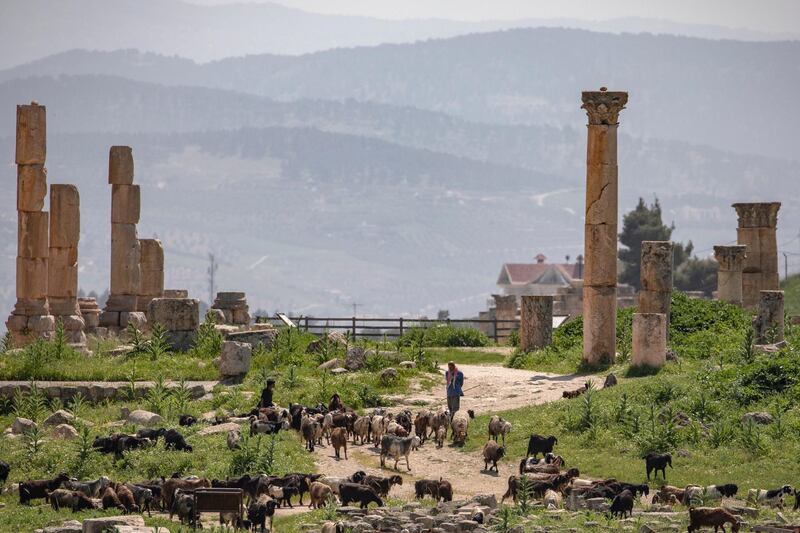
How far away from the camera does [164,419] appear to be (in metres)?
31.7

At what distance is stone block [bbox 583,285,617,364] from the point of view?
133ft

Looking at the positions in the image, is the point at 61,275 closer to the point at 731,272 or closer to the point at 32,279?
the point at 32,279

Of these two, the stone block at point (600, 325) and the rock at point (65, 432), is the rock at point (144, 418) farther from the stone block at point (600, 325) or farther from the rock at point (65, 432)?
the stone block at point (600, 325)

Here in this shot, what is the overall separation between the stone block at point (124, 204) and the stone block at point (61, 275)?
372 cm

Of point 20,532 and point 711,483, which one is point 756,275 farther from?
point 20,532

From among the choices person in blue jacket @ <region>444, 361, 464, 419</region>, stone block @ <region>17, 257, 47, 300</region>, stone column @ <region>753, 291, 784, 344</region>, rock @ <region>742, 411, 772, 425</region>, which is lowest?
rock @ <region>742, 411, 772, 425</region>

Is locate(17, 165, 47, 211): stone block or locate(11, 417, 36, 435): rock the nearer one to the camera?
locate(11, 417, 36, 435): rock

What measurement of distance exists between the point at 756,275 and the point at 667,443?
32315 mm

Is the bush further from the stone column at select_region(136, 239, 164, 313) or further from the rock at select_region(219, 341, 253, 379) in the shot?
the rock at select_region(219, 341, 253, 379)

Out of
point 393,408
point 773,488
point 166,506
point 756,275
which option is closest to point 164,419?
point 393,408

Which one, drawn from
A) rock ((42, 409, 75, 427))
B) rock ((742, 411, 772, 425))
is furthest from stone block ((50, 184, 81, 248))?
rock ((742, 411, 772, 425))

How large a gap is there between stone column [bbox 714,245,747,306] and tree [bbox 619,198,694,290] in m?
64.4

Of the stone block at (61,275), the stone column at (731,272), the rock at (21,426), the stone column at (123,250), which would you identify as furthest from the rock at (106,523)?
the stone column at (731,272)

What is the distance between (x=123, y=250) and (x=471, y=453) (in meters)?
25.7
